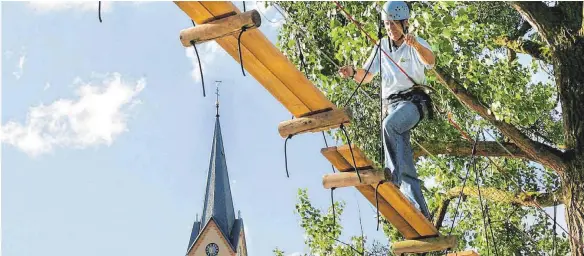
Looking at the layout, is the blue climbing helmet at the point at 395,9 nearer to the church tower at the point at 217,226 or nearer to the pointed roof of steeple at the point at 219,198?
the church tower at the point at 217,226

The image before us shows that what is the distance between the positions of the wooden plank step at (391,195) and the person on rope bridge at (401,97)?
0.26 ft

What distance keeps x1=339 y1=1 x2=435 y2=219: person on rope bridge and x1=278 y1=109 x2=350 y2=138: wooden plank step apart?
0.46m

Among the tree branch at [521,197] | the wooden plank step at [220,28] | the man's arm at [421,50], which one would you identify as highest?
the tree branch at [521,197]

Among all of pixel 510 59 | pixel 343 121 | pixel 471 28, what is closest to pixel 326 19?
pixel 471 28

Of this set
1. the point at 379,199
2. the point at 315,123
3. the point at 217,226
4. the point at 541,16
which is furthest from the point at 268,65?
the point at 217,226

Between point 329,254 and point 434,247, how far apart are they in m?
7.45

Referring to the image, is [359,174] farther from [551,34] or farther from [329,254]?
[329,254]

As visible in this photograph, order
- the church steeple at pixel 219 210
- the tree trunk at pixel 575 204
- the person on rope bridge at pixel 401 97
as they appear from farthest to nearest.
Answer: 1. the church steeple at pixel 219 210
2. the tree trunk at pixel 575 204
3. the person on rope bridge at pixel 401 97

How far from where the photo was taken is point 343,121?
5.34 metres

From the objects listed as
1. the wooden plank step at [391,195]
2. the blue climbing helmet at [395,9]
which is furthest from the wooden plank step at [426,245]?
the blue climbing helmet at [395,9]

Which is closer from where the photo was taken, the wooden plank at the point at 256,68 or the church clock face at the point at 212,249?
the wooden plank at the point at 256,68

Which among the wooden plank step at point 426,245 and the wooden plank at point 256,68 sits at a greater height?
the wooden plank at point 256,68

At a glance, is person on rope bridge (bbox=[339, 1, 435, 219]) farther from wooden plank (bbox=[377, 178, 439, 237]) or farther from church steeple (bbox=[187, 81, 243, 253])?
church steeple (bbox=[187, 81, 243, 253])

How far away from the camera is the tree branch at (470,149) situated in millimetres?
8836
